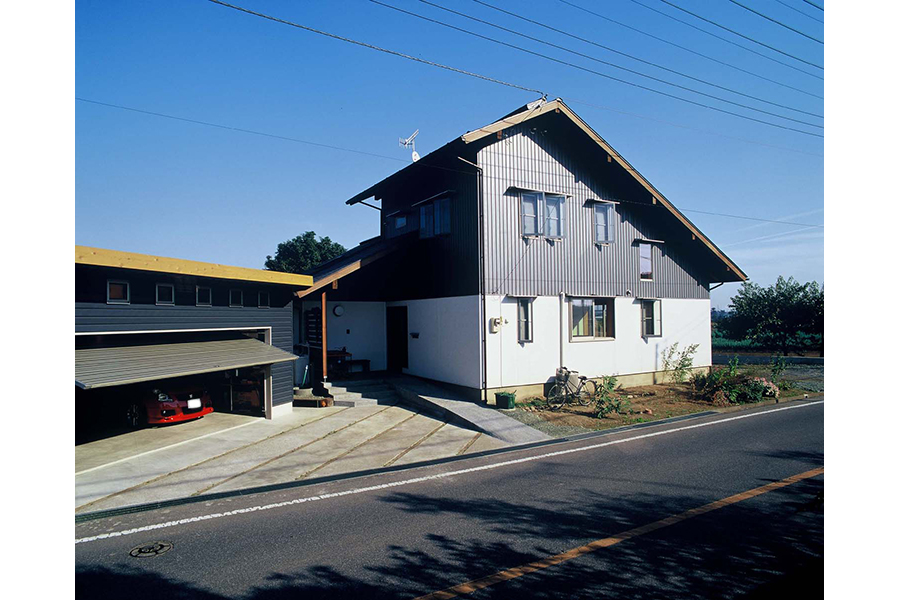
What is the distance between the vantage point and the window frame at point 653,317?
17.5 metres

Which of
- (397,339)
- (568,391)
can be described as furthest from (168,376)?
(568,391)

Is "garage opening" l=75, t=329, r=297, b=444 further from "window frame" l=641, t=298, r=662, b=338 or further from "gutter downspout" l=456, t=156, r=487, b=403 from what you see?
"window frame" l=641, t=298, r=662, b=338

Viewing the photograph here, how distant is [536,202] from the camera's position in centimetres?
1498

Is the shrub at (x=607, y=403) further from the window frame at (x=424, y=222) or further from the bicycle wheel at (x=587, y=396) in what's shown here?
the window frame at (x=424, y=222)

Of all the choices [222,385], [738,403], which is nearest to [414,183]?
[222,385]

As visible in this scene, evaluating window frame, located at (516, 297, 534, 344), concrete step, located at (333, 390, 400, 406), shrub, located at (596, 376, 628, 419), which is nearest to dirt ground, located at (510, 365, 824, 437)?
shrub, located at (596, 376, 628, 419)

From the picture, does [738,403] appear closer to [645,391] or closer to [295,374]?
[645,391]

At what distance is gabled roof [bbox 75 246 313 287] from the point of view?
840cm

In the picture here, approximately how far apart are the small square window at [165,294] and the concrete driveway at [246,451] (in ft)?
9.94

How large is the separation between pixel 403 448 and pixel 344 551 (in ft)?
15.2

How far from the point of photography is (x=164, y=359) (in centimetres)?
976

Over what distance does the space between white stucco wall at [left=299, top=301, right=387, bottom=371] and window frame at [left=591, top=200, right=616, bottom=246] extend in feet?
27.3

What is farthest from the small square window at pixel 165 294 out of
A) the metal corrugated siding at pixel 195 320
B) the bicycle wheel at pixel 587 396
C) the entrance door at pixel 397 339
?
the bicycle wheel at pixel 587 396

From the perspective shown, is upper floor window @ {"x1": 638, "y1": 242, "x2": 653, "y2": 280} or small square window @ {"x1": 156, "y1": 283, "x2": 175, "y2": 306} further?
upper floor window @ {"x1": 638, "y1": 242, "x2": 653, "y2": 280}
